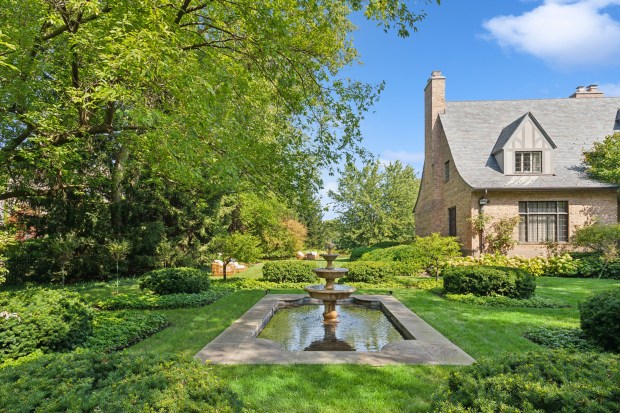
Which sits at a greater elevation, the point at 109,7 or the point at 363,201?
the point at 109,7

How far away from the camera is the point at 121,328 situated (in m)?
7.39

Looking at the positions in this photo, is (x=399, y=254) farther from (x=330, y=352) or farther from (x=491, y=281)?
(x=330, y=352)

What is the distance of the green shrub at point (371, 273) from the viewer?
A: 15439mm

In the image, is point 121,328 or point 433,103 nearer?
point 121,328

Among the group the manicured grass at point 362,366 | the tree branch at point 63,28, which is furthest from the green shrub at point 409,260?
the tree branch at point 63,28

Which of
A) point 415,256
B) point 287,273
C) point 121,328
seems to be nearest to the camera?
point 121,328

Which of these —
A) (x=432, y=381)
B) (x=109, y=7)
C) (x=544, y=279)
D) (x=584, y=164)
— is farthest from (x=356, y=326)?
(x=584, y=164)

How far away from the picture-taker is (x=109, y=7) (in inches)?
338

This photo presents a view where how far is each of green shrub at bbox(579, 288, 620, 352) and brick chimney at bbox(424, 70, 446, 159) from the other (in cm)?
1884

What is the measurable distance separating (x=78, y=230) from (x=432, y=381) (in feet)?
61.4

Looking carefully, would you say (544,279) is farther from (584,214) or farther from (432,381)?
(432,381)

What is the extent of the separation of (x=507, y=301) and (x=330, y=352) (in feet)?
23.6

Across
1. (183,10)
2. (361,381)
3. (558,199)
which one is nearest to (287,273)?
(183,10)

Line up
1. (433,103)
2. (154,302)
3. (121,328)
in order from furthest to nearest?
(433,103) → (154,302) → (121,328)
